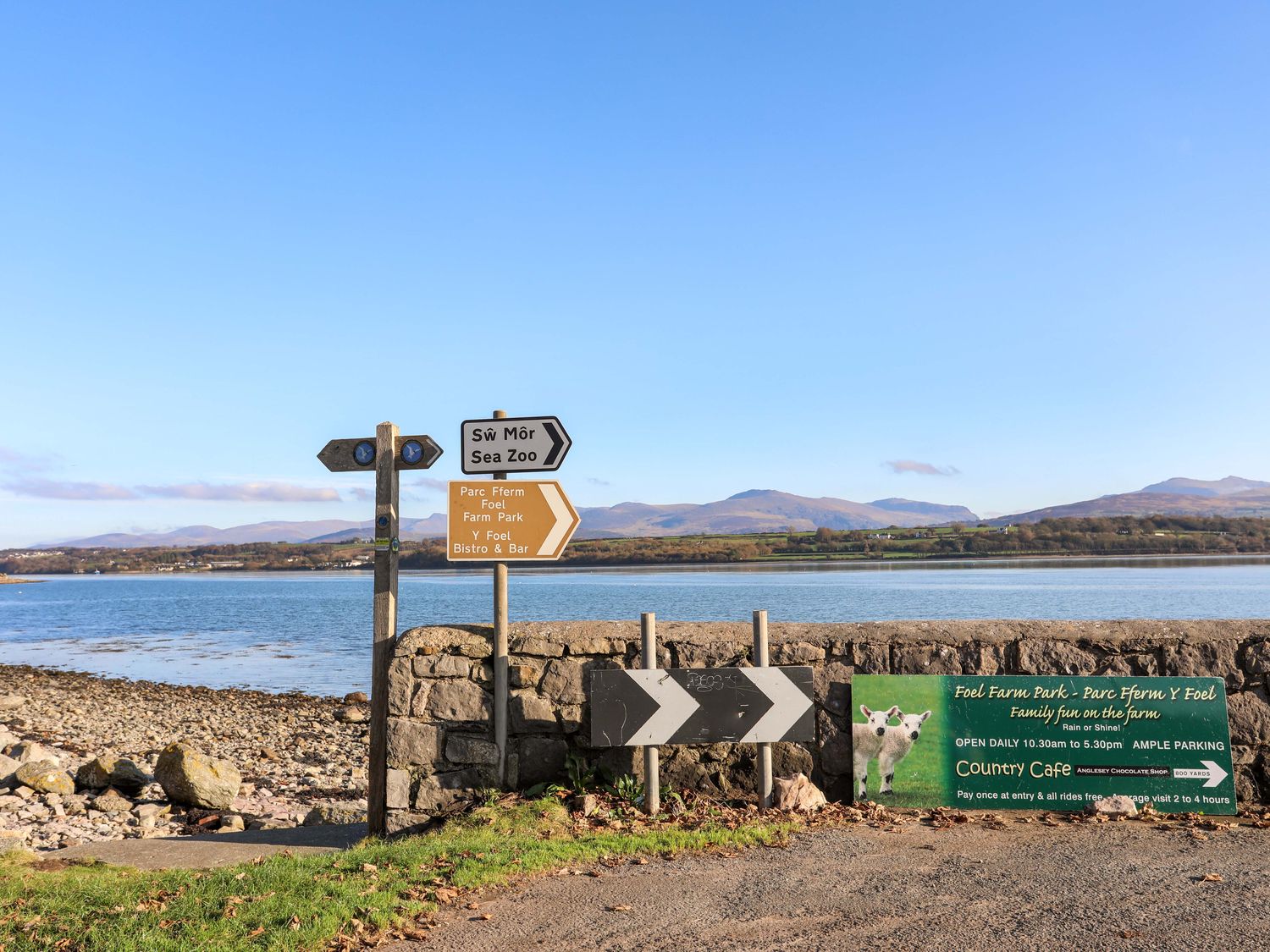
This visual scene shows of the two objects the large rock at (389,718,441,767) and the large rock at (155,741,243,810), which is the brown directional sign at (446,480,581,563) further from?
the large rock at (155,741,243,810)

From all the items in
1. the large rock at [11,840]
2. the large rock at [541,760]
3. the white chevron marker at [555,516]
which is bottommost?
the large rock at [11,840]

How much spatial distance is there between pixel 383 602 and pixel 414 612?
44465 millimetres

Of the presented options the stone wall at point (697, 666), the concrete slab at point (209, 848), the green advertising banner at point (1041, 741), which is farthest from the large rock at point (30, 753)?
the green advertising banner at point (1041, 741)

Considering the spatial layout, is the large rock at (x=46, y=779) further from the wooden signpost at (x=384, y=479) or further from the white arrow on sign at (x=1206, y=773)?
the white arrow on sign at (x=1206, y=773)

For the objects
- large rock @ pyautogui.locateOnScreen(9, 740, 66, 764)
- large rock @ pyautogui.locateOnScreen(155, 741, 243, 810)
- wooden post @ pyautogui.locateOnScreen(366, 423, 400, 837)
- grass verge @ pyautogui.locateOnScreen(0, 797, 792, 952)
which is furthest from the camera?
large rock @ pyautogui.locateOnScreen(9, 740, 66, 764)

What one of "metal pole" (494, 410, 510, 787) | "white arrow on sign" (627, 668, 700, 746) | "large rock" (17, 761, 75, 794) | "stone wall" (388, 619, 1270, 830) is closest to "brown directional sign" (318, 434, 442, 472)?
"metal pole" (494, 410, 510, 787)

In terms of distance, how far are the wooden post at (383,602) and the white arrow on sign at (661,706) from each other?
82.6 inches

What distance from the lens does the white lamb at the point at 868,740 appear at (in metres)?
6.83

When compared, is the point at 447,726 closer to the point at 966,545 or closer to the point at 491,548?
the point at 491,548

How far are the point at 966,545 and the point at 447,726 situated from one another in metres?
112

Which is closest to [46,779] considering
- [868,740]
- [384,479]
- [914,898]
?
[384,479]

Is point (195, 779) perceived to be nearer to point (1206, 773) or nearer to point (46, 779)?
point (46, 779)

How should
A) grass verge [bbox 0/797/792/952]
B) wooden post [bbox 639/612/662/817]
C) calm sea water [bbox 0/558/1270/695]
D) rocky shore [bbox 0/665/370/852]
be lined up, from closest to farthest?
grass verge [bbox 0/797/792/952] → wooden post [bbox 639/612/662/817] → rocky shore [bbox 0/665/370/852] → calm sea water [bbox 0/558/1270/695]

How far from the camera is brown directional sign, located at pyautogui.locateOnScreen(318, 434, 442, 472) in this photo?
7844 mm
